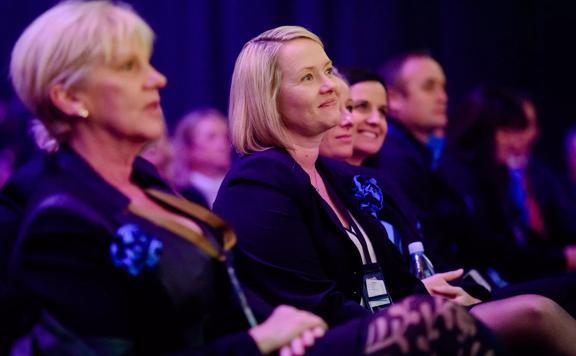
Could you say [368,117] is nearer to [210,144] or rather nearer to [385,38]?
[210,144]

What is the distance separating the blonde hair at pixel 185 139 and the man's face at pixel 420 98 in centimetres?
119

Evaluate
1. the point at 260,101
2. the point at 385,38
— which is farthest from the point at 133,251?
the point at 385,38

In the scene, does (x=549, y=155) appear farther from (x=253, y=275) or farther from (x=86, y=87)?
(x=86, y=87)

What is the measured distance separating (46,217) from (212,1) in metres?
3.30

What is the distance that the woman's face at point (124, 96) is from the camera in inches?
64.1

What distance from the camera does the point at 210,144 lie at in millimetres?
4551

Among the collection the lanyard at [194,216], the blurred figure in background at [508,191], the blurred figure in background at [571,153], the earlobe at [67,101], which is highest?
the earlobe at [67,101]

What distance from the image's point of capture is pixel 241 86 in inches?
88.9

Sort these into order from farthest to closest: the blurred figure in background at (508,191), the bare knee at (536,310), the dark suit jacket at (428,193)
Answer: the blurred figure in background at (508,191) < the dark suit jacket at (428,193) < the bare knee at (536,310)

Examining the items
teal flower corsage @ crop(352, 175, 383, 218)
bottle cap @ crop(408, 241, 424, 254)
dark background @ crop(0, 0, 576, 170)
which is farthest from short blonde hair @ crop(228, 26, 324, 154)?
dark background @ crop(0, 0, 576, 170)

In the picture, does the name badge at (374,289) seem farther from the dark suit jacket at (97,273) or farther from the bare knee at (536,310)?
the dark suit jacket at (97,273)

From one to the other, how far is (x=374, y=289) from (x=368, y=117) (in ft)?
3.12

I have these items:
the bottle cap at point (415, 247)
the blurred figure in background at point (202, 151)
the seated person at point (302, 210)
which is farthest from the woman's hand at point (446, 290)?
the blurred figure in background at point (202, 151)

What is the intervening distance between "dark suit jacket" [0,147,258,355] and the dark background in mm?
2598
